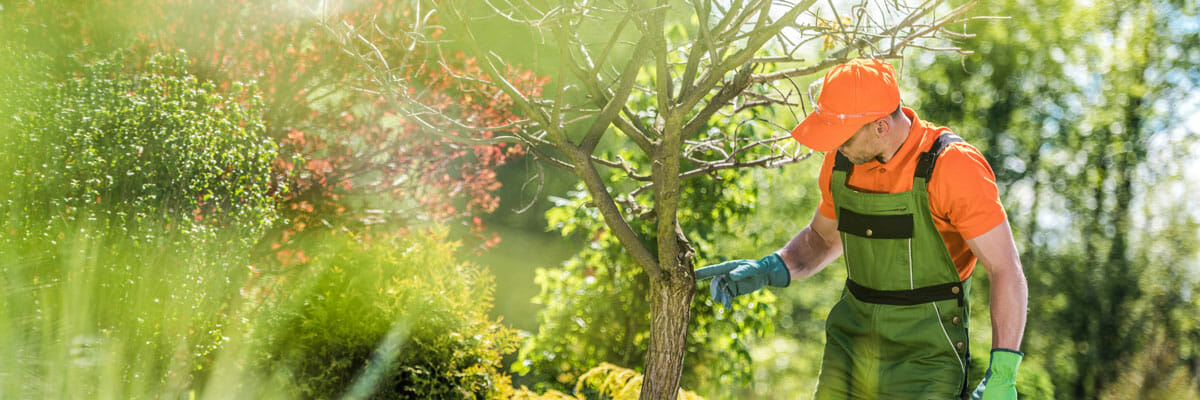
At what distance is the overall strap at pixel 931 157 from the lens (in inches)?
77.6

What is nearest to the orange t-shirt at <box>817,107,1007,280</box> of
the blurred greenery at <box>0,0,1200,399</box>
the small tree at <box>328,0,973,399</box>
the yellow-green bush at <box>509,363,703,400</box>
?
the small tree at <box>328,0,973,399</box>

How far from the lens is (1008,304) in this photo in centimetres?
186

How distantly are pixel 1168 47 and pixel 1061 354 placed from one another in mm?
3110

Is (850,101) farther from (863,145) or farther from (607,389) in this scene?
(607,389)

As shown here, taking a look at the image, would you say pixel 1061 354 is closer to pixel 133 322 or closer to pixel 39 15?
pixel 133 322

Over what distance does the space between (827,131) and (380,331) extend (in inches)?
98.4

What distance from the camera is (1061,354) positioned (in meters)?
7.19

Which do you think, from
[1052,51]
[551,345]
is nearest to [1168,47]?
[1052,51]

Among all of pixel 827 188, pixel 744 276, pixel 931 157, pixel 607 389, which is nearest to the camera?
pixel 931 157

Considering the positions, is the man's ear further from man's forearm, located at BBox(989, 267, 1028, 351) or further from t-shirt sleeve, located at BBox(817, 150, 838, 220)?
man's forearm, located at BBox(989, 267, 1028, 351)

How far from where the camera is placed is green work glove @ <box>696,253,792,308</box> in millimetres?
2469

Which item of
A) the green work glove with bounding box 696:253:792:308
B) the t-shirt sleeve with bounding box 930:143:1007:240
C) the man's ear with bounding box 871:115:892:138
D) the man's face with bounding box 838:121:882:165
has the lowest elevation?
the green work glove with bounding box 696:253:792:308

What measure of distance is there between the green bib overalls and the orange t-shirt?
3 centimetres

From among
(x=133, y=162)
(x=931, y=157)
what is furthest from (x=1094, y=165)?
(x=133, y=162)
